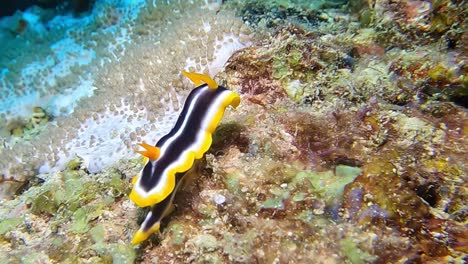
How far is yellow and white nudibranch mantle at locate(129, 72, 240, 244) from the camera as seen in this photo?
2.04 metres

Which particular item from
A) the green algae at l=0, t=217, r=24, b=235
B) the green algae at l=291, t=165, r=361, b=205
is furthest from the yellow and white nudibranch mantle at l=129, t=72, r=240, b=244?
the green algae at l=0, t=217, r=24, b=235

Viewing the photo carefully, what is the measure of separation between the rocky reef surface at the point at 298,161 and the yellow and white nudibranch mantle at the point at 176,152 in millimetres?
148

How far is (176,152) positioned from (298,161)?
843 mm

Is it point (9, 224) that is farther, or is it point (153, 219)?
point (9, 224)

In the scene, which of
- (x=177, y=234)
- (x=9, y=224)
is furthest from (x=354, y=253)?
(x=9, y=224)

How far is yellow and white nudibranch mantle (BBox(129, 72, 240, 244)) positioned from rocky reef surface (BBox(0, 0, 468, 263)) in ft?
0.49

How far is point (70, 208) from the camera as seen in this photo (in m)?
2.83

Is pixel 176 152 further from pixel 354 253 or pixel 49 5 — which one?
pixel 49 5

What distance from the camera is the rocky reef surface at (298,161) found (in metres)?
1.93

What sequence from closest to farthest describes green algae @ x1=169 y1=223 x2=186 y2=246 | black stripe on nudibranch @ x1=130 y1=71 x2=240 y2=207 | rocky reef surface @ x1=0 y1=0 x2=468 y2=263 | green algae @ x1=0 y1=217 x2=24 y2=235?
1. rocky reef surface @ x1=0 y1=0 x2=468 y2=263
2. black stripe on nudibranch @ x1=130 y1=71 x2=240 y2=207
3. green algae @ x1=169 y1=223 x2=186 y2=246
4. green algae @ x1=0 y1=217 x2=24 y2=235

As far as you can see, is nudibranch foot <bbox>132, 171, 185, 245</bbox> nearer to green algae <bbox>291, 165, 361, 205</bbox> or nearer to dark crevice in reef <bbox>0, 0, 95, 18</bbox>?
green algae <bbox>291, 165, 361, 205</bbox>

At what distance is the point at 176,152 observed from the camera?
7.03 ft

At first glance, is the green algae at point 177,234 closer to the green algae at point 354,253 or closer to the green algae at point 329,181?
the green algae at point 329,181

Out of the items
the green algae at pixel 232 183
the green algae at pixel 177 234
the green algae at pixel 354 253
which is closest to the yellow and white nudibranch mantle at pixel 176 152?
the green algae at pixel 177 234
